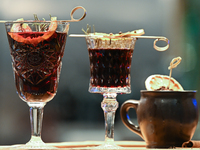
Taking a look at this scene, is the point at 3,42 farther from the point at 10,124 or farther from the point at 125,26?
the point at 125,26

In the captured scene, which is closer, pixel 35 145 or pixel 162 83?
pixel 35 145

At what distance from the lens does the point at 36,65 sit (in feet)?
2.46

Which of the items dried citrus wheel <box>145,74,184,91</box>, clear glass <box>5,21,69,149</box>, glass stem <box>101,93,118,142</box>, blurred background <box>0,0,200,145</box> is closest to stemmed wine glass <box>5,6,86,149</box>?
clear glass <box>5,21,69,149</box>

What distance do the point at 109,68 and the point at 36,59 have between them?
18cm

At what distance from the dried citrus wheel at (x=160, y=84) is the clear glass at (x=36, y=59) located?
9.7 inches

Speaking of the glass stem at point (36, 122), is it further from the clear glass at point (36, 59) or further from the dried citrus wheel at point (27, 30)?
the dried citrus wheel at point (27, 30)

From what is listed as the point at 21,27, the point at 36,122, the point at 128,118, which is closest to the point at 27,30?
the point at 21,27

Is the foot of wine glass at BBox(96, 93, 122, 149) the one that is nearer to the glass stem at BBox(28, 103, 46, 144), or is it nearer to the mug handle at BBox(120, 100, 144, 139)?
Answer: the mug handle at BBox(120, 100, 144, 139)

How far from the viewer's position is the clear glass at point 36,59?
0.74m

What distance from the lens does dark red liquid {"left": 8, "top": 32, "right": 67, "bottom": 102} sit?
0.74m

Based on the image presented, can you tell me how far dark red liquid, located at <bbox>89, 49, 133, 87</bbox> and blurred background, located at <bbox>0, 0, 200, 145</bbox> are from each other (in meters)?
0.70

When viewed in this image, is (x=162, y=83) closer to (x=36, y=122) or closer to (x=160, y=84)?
(x=160, y=84)

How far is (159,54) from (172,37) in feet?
0.36

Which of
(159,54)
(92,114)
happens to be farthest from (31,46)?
(159,54)
